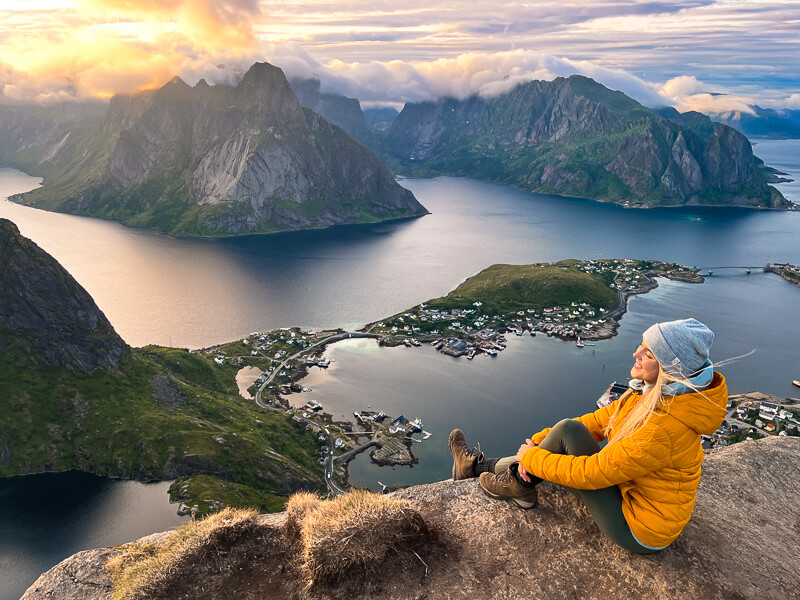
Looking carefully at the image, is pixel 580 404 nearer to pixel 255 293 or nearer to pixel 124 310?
pixel 255 293

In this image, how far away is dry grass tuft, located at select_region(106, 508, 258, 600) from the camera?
9.14 meters

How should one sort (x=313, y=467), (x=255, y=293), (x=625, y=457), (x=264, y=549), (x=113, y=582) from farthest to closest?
(x=255, y=293) → (x=313, y=467) → (x=113, y=582) → (x=264, y=549) → (x=625, y=457)

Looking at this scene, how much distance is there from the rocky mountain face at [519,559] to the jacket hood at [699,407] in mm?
2581

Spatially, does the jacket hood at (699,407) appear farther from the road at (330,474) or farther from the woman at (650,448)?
the road at (330,474)

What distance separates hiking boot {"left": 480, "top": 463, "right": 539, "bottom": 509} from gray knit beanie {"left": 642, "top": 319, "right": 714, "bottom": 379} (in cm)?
342

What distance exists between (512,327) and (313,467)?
74.4 meters

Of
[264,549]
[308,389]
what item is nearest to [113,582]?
[264,549]

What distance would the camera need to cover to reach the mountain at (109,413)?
70.9 meters

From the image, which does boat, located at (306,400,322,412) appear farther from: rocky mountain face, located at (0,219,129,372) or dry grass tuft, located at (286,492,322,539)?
dry grass tuft, located at (286,492,322,539)

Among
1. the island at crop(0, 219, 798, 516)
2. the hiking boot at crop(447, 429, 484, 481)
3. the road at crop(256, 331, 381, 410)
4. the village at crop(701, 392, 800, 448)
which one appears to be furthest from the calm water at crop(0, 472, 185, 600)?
the village at crop(701, 392, 800, 448)

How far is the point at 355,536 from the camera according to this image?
28.4 ft

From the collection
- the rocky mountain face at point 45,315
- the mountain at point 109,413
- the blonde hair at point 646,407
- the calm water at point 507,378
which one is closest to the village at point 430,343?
the calm water at point 507,378

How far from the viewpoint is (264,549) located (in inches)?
388

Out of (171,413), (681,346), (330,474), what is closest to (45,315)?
(171,413)
